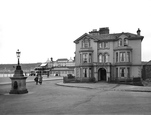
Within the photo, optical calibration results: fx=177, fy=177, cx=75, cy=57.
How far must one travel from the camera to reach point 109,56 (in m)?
37.1

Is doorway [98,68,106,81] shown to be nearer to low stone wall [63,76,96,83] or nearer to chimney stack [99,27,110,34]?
low stone wall [63,76,96,83]

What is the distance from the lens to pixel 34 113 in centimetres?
1055

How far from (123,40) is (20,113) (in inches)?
1140

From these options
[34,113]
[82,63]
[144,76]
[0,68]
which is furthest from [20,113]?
[0,68]

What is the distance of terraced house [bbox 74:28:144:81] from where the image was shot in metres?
35.2

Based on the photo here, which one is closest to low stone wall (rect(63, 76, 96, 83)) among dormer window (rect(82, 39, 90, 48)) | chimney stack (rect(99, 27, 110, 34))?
dormer window (rect(82, 39, 90, 48))

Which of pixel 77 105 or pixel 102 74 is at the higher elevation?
pixel 102 74

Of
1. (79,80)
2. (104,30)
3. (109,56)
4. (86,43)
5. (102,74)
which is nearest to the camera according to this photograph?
(109,56)

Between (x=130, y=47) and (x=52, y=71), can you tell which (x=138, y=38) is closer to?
(x=130, y=47)

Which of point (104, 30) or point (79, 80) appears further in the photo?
point (104, 30)

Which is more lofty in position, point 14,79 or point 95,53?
point 95,53

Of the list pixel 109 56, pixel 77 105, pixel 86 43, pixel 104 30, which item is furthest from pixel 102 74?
pixel 77 105

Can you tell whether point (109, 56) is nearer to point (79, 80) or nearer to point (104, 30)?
point (104, 30)

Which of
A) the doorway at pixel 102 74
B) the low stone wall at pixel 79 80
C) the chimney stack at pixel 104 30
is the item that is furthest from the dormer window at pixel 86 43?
the low stone wall at pixel 79 80
